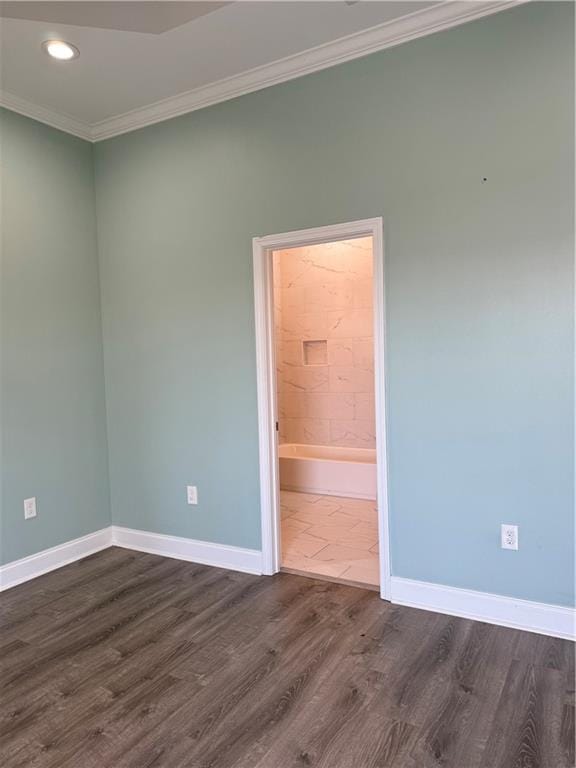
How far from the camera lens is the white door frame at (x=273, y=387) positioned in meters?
2.83

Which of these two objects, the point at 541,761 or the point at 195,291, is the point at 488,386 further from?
the point at 195,291

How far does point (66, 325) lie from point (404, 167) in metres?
2.46

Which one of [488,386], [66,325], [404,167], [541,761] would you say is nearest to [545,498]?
[488,386]

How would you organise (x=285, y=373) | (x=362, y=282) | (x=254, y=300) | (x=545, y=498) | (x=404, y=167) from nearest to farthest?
(x=545, y=498) → (x=404, y=167) → (x=254, y=300) → (x=362, y=282) → (x=285, y=373)

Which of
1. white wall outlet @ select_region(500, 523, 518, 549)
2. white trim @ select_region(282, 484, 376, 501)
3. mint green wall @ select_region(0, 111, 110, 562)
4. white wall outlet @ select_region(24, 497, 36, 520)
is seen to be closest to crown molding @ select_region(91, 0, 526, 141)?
mint green wall @ select_region(0, 111, 110, 562)

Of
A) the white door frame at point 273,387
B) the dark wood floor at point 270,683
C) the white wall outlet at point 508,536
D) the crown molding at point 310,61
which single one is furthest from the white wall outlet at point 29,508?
the white wall outlet at point 508,536

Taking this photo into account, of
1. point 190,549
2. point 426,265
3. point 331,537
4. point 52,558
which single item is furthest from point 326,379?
point 52,558

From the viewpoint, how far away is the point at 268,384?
126 inches

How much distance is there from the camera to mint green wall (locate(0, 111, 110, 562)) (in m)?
3.22

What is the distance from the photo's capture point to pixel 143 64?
2898 mm

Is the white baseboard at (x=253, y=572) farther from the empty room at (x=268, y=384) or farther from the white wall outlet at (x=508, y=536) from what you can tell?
the white wall outlet at (x=508, y=536)

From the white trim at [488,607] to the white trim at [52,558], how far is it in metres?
2.21

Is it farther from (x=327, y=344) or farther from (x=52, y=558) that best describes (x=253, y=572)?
(x=327, y=344)

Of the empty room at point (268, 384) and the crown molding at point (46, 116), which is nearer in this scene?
the empty room at point (268, 384)
